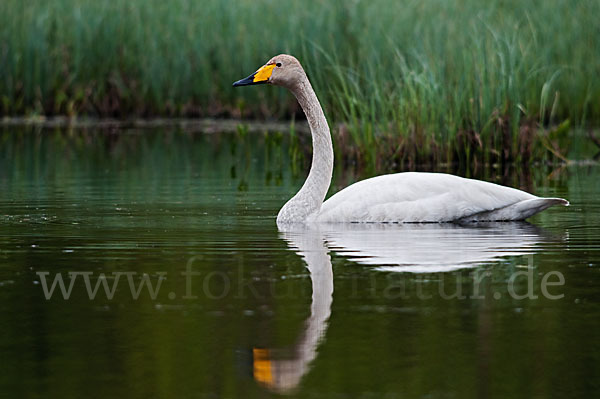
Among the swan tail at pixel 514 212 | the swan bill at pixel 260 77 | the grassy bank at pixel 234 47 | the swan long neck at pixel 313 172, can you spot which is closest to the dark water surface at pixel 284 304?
the swan tail at pixel 514 212

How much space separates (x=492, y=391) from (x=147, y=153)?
14.1 m

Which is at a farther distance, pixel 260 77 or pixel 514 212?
pixel 260 77

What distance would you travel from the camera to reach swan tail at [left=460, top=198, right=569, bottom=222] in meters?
10.4

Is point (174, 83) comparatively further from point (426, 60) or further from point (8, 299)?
point (8, 299)

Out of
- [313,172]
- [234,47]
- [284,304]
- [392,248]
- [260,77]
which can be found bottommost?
[284,304]

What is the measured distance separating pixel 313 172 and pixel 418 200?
1.00 m

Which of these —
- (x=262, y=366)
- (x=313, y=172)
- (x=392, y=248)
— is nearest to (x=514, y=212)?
(x=313, y=172)

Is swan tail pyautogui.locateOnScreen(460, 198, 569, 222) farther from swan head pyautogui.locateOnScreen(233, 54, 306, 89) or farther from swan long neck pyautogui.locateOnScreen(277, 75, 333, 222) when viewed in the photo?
swan head pyautogui.locateOnScreen(233, 54, 306, 89)

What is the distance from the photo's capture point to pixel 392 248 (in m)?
8.68

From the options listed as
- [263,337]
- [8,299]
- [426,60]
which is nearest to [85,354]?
[263,337]

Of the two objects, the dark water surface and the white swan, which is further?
the white swan

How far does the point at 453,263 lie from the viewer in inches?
311

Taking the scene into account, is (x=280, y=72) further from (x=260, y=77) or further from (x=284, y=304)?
(x=284, y=304)

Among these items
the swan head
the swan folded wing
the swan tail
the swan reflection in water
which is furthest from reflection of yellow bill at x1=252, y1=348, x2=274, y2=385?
the swan head
